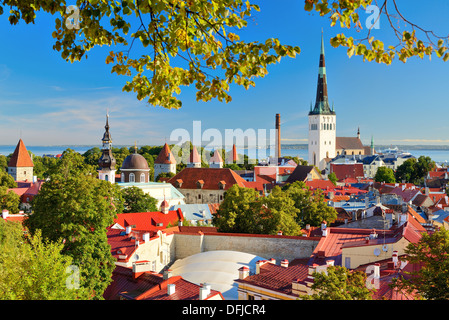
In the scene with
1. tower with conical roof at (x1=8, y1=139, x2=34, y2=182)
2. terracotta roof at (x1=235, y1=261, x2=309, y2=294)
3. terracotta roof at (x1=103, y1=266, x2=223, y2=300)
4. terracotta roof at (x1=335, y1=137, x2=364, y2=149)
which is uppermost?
terracotta roof at (x1=335, y1=137, x2=364, y2=149)

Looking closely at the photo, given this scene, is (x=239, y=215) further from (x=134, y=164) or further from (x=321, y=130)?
(x=321, y=130)

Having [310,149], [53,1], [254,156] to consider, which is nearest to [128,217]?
[53,1]

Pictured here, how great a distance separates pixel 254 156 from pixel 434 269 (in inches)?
3743

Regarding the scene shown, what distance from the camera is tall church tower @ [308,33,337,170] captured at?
4641 inches

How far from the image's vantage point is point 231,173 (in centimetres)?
5375

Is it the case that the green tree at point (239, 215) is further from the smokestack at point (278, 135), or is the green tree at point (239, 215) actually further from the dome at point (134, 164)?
the smokestack at point (278, 135)

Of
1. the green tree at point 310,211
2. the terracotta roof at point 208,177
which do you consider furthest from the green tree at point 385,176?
the green tree at point 310,211

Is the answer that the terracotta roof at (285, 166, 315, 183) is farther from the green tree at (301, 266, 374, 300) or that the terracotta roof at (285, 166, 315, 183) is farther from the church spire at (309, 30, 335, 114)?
the green tree at (301, 266, 374, 300)

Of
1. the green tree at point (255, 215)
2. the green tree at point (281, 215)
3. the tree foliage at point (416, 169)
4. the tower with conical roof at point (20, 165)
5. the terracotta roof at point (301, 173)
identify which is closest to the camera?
the green tree at point (281, 215)

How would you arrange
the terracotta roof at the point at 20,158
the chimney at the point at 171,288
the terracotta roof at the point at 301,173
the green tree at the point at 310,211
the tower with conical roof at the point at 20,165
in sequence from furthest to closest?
the terracotta roof at the point at 301,173 → the terracotta roof at the point at 20,158 → the tower with conical roof at the point at 20,165 → the green tree at the point at 310,211 → the chimney at the point at 171,288

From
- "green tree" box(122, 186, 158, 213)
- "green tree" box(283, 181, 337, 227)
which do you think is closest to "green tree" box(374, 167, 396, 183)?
"green tree" box(283, 181, 337, 227)

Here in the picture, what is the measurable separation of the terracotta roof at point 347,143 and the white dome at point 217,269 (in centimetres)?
11605

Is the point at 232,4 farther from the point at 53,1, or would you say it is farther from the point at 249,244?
the point at 249,244

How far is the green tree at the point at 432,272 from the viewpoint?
8.41 m
